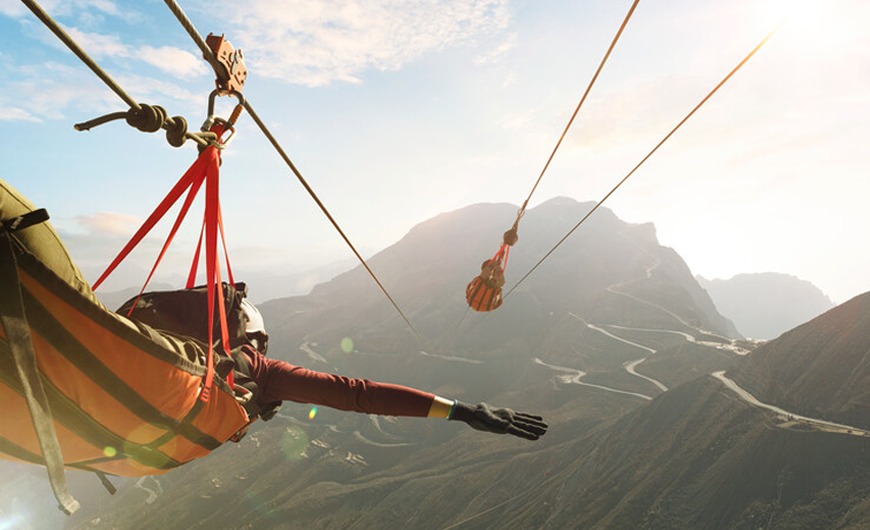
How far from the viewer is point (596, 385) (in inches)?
2419

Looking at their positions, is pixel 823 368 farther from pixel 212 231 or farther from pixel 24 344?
pixel 24 344

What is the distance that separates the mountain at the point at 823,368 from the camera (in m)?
30.9

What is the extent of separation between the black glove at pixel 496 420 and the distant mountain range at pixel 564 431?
96.2 feet

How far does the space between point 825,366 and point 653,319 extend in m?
48.1

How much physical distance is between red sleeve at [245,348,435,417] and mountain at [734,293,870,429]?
39.6 metres

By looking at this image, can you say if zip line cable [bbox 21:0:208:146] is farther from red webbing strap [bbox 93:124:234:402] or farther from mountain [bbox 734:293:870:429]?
mountain [bbox 734:293:870:429]

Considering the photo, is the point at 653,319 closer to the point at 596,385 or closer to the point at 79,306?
the point at 596,385

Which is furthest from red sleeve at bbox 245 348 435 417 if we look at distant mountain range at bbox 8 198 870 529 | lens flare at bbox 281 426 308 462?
lens flare at bbox 281 426 308 462

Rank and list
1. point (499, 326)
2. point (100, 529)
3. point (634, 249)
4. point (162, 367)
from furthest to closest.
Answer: point (634, 249)
point (499, 326)
point (100, 529)
point (162, 367)

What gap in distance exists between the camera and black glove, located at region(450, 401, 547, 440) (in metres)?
3.93

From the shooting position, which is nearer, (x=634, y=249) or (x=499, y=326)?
(x=499, y=326)

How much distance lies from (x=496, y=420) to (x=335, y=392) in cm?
151

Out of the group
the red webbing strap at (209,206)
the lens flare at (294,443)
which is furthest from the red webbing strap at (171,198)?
the lens flare at (294,443)

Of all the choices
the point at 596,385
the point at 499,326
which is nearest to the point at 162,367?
the point at 596,385
